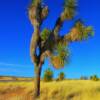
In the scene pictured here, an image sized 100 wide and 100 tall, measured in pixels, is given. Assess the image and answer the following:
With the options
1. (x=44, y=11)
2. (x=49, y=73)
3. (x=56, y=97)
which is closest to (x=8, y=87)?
(x=49, y=73)

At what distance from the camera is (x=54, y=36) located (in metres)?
26.1

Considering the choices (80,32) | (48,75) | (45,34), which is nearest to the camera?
(80,32)

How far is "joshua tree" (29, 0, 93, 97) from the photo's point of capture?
2527 cm

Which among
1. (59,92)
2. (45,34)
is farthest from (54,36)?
(59,92)

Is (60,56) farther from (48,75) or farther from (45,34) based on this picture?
(48,75)

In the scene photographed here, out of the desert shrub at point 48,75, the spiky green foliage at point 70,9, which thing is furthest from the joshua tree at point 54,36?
the desert shrub at point 48,75

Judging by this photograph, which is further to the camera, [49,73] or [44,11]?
[49,73]

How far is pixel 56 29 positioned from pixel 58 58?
1.97 m

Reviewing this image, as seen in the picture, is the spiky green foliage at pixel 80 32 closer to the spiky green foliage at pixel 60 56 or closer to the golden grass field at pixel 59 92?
the spiky green foliage at pixel 60 56

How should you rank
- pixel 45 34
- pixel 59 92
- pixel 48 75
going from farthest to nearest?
pixel 48 75 → pixel 59 92 → pixel 45 34

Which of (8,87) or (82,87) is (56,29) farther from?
(8,87)

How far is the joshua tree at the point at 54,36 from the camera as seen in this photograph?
82.9 feet

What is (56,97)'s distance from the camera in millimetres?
26562

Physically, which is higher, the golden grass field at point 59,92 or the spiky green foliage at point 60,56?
the spiky green foliage at point 60,56
